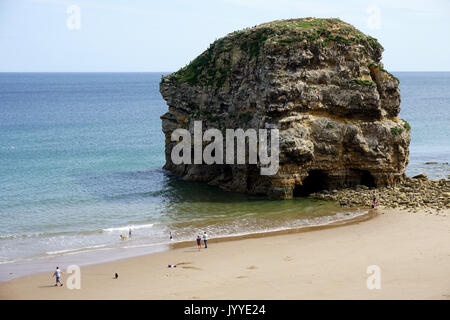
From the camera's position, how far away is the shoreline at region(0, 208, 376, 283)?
27891 mm

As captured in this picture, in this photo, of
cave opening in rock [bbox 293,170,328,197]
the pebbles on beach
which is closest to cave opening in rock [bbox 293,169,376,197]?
cave opening in rock [bbox 293,170,328,197]

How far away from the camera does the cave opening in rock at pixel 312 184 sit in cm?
4189

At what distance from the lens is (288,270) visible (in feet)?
84.6

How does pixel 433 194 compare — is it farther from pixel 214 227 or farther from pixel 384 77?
pixel 214 227

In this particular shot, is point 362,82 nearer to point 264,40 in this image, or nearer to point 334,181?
point 334,181

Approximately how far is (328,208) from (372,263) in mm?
11974

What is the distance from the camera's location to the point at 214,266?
27109 millimetres

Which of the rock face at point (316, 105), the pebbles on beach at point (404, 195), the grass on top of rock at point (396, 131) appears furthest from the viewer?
the grass on top of rock at point (396, 131)

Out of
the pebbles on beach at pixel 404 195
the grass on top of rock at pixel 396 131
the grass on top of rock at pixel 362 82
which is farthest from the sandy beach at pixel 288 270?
the grass on top of rock at pixel 362 82

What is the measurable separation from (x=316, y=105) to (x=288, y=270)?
18.1m

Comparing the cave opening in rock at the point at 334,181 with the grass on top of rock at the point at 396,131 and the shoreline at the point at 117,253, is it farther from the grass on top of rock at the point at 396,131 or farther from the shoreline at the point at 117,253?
the shoreline at the point at 117,253

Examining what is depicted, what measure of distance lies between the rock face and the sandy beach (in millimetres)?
8595

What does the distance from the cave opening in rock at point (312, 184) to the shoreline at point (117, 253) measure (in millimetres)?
6592

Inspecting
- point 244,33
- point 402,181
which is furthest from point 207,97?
point 402,181
